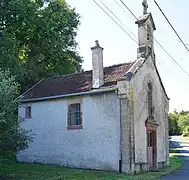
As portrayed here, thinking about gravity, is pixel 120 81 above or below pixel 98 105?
above

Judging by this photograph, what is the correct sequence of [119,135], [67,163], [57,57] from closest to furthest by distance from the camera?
1. [119,135]
2. [67,163]
3. [57,57]

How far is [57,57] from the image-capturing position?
129 feet

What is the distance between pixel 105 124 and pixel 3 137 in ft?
25.4

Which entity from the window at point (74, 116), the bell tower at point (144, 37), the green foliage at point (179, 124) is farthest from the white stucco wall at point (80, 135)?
the green foliage at point (179, 124)

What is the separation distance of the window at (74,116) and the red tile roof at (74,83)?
1046 mm

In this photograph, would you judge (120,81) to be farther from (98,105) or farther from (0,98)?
(0,98)

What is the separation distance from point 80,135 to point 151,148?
16.3 feet

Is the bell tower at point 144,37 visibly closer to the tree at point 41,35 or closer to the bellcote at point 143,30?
the bellcote at point 143,30

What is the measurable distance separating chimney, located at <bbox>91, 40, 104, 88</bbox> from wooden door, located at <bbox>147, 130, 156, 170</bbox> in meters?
4.78

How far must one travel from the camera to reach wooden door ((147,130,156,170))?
23.2m

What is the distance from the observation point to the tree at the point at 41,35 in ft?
106

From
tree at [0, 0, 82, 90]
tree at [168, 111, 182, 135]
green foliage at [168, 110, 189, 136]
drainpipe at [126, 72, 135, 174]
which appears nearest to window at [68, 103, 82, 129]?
drainpipe at [126, 72, 135, 174]

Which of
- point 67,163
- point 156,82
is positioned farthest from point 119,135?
point 156,82

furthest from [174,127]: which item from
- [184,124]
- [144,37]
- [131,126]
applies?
[131,126]
